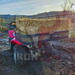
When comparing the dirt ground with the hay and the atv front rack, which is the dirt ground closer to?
the atv front rack

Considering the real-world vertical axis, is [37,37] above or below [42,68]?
above

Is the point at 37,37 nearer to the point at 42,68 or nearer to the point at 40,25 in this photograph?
the point at 40,25

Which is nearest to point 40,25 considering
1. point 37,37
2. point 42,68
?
point 37,37

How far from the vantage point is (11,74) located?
9.89 ft

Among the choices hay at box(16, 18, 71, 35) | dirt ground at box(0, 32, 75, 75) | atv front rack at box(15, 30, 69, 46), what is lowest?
dirt ground at box(0, 32, 75, 75)

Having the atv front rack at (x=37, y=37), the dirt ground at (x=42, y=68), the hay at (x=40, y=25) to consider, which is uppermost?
the hay at (x=40, y=25)

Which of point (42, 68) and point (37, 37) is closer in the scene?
point (37, 37)

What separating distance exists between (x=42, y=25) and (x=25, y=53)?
1.25m

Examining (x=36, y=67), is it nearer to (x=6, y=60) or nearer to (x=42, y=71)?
(x=42, y=71)

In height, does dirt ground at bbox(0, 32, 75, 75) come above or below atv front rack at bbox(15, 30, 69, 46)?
below

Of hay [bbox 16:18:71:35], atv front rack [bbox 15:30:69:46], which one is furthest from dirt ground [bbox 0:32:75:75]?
hay [bbox 16:18:71:35]

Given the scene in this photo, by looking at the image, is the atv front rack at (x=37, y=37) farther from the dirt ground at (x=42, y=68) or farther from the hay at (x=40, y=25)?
the dirt ground at (x=42, y=68)

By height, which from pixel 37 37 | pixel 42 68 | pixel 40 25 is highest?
pixel 40 25

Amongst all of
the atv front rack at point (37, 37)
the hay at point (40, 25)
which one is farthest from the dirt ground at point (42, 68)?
the hay at point (40, 25)
